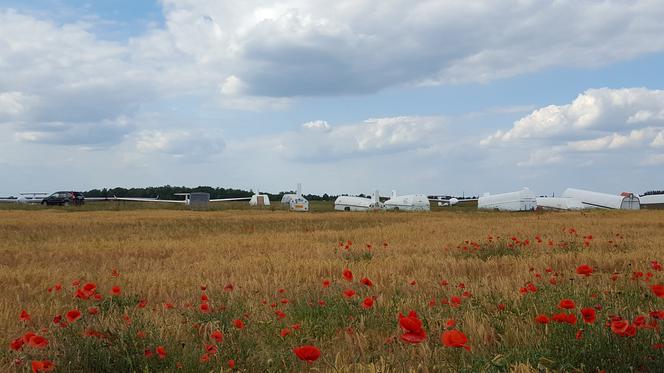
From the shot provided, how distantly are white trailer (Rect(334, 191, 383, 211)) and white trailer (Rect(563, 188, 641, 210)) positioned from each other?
27.7 meters

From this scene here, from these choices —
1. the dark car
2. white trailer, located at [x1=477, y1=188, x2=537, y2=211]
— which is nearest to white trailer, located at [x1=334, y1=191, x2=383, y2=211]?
white trailer, located at [x1=477, y1=188, x2=537, y2=211]

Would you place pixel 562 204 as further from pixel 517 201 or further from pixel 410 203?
pixel 410 203

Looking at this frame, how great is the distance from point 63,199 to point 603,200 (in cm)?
6989

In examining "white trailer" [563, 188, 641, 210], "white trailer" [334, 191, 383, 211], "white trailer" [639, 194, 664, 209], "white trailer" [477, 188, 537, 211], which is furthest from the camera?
"white trailer" [639, 194, 664, 209]

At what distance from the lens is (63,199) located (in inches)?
2805

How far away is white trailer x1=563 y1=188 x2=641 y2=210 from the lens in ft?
238

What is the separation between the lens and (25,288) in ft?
26.9

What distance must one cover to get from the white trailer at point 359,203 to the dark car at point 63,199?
34.1 metres

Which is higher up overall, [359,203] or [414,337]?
[359,203]

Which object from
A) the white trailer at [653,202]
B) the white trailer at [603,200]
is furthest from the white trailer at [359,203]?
the white trailer at [653,202]

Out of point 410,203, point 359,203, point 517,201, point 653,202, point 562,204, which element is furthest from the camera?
point 653,202

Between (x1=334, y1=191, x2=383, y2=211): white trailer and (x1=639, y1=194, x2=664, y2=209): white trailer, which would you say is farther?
(x1=639, y1=194, x2=664, y2=209): white trailer

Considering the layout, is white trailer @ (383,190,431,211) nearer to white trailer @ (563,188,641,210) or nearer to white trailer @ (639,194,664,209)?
white trailer @ (563,188,641,210)

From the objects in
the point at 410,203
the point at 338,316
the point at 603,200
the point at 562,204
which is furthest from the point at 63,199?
the point at 338,316
